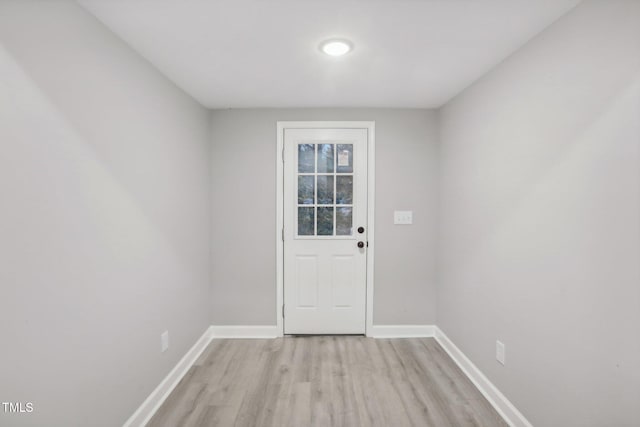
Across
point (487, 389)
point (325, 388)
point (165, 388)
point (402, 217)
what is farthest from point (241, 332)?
point (487, 389)

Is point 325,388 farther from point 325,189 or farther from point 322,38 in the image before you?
point 322,38

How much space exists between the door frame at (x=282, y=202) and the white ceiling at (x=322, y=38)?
0.51 metres

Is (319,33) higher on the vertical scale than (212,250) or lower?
higher

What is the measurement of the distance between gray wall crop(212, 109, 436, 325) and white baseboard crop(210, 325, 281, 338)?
6 centimetres

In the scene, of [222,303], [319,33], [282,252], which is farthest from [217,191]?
[319,33]

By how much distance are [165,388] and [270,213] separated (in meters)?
1.66

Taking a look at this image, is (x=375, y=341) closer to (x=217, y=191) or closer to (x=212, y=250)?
(x=212, y=250)

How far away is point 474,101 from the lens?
2361 mm

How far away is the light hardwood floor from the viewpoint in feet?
6.34

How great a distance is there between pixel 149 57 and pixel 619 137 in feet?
8.21

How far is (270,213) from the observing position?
122 inches

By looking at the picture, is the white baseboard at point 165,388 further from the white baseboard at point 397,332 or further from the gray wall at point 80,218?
the white baseboard at point 397,332

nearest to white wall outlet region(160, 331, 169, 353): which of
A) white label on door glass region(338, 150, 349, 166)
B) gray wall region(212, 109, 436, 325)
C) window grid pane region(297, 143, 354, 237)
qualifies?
gray wall region(212, 109, 436, 325)

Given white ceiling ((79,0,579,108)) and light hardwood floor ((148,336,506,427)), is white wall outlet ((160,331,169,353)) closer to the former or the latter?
light hardwood floor ((148,336,506,427))
